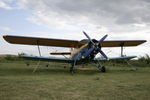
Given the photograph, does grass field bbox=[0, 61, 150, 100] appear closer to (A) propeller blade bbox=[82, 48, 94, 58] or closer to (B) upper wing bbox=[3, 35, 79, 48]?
(A) propeller blade bbox=[82, 48, 94, 58]

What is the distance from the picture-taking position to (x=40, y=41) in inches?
492

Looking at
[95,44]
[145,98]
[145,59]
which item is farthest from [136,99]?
[145,59]

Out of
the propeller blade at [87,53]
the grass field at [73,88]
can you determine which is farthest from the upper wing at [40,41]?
the grass field at [73,88]

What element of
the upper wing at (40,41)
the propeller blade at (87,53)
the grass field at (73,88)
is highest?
the upper wing at (40,41)

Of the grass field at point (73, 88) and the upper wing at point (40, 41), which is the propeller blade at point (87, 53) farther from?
the grass field at point (73, 88)

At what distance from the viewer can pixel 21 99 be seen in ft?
12.9

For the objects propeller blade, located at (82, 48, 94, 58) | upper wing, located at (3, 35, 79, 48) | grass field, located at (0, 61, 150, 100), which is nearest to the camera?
grass field, located at (0, 61, 150, 100)

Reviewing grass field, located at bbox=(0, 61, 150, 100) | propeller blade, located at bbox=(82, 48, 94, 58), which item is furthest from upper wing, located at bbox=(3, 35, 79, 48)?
grass field, located at bbox=(0, 61, 150, 100)

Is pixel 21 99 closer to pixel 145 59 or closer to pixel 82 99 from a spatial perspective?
pixel 82 99

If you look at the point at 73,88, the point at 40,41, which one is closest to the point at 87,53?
the point at 40,41

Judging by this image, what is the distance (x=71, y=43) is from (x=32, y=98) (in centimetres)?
938

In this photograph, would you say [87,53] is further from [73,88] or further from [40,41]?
[73,88]

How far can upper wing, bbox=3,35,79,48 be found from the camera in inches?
449

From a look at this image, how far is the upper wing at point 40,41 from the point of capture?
449 inches
